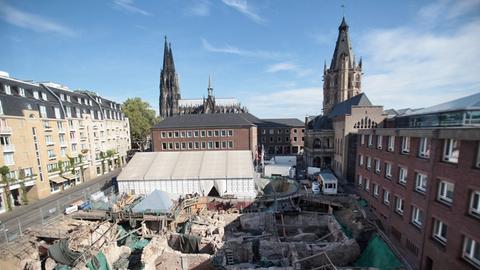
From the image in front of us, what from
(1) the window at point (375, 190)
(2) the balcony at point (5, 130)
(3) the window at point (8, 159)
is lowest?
(1) the window at point (375, 190)

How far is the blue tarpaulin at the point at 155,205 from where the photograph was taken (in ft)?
71.8

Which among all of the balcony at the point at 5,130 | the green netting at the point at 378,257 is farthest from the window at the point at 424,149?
the balcony at the point at 5,130

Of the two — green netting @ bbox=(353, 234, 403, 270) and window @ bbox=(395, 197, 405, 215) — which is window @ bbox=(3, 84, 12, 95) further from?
window @ bbox=(395, 197, 405, 215)

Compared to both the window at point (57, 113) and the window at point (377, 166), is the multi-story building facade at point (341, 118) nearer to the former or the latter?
the window at point (377, 166)

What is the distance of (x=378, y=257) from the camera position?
1482 centimetres

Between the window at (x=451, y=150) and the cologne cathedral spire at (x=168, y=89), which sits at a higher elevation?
the cologne cathedral spire at (x=168, y=89)

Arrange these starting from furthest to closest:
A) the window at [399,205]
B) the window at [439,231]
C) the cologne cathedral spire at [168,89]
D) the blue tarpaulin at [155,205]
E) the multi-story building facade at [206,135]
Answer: the cologne cathedral spire at [168,89] → the multi-story building facade at [206,135] → the blue tarpaulin at [155,205] → the window at [399,205] → the window at [439,231]

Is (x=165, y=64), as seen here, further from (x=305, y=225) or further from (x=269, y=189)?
(x=305, y=225)

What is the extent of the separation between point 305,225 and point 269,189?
31.2ft

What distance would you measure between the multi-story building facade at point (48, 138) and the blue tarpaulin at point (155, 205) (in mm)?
17382

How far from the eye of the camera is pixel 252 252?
17281 mm

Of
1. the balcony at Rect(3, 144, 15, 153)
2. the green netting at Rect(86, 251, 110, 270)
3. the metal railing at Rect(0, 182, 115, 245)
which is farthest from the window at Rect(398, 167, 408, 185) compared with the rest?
the balcony at Rect(3, 144, 15, 153)

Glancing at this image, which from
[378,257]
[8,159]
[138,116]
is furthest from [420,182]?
[138,116]

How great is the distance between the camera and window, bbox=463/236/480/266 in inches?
420
